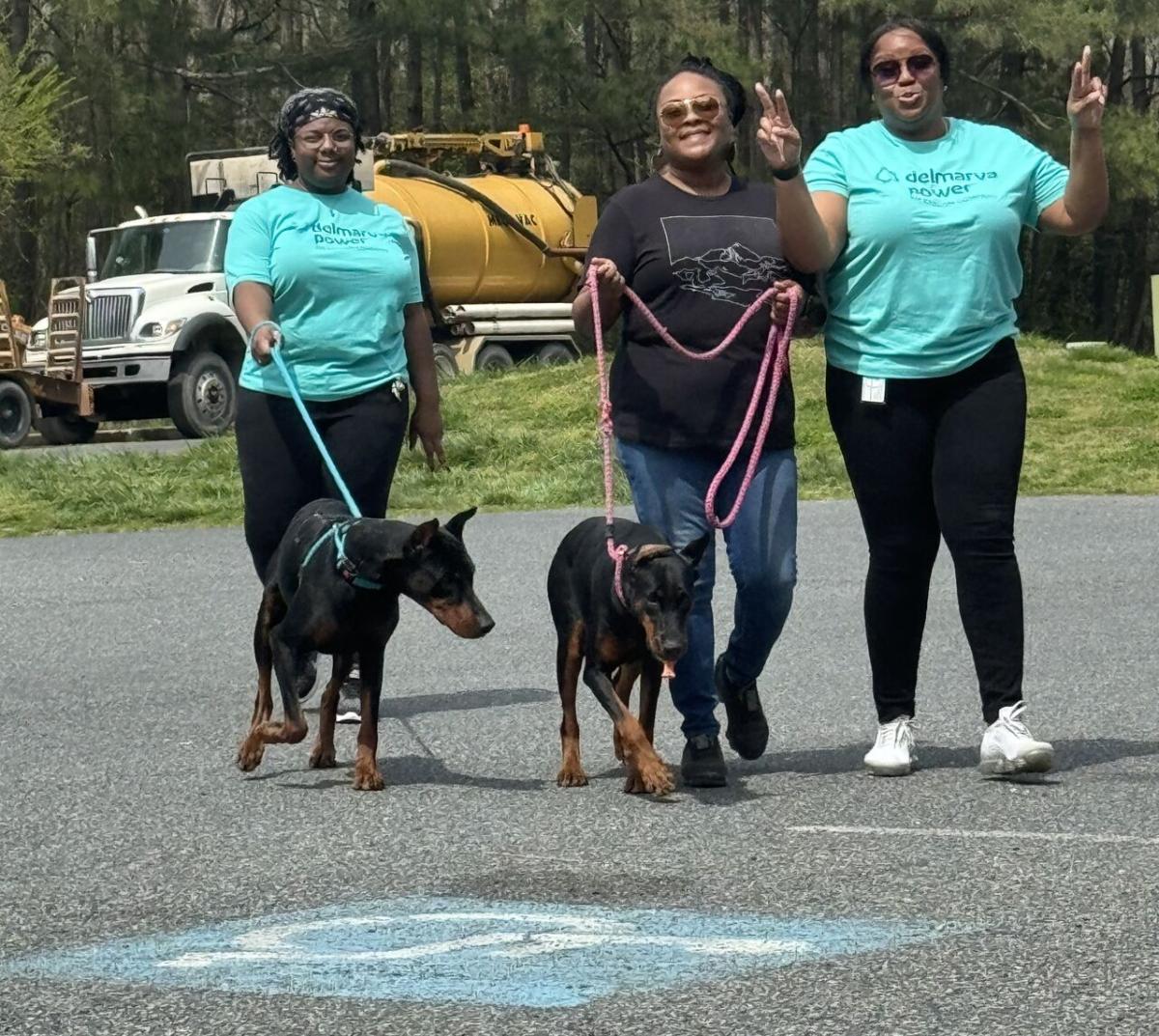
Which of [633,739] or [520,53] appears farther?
[520,53]

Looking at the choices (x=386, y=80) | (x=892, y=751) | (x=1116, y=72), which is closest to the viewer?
(x=892, y=751)

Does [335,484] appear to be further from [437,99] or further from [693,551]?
[437,99]

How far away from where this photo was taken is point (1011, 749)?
6238 millimetres

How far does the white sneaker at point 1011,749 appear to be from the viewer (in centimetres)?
624

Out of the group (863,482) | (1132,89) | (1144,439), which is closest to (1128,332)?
(1132,89)

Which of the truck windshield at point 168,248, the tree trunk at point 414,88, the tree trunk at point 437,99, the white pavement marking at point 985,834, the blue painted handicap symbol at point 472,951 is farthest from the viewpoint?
the tree trunk at point 437,99

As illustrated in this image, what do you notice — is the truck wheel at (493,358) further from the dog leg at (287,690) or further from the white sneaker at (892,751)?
the white sneaker at (892,751)

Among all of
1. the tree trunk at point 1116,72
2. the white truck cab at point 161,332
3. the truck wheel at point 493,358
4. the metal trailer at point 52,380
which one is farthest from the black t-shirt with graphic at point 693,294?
the tree trunk at point 1116,72

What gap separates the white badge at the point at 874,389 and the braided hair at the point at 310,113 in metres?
1.73

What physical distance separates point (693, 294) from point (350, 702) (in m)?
2.48

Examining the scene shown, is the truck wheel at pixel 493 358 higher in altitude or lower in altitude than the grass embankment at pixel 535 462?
lower

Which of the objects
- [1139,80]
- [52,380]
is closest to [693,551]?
[52,380]

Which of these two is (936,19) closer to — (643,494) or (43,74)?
(43,74)

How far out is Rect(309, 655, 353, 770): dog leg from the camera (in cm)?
662
